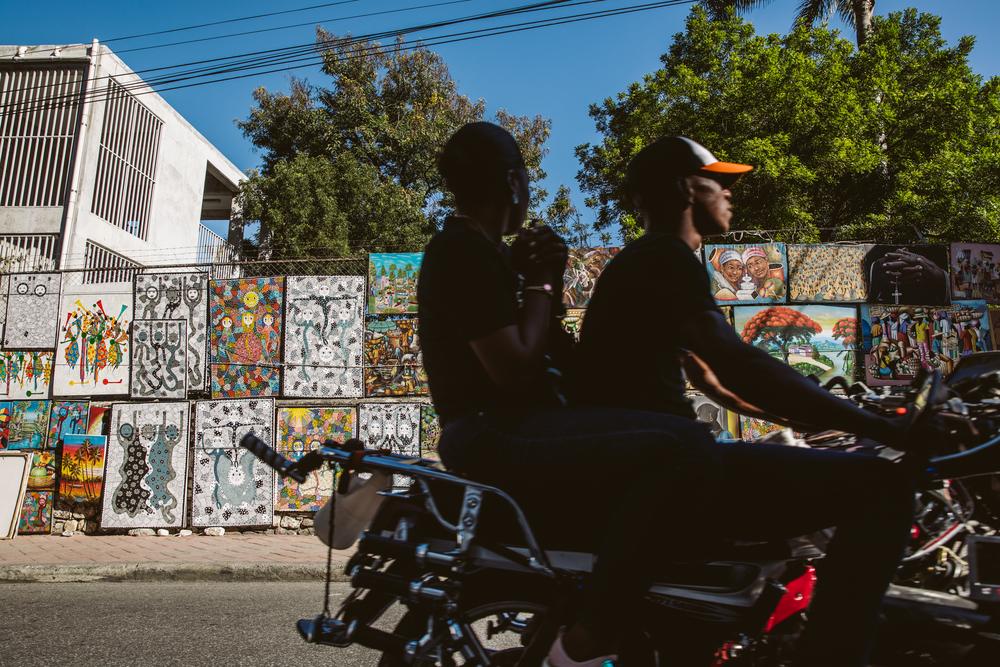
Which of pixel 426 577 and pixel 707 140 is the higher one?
pixel 707 140

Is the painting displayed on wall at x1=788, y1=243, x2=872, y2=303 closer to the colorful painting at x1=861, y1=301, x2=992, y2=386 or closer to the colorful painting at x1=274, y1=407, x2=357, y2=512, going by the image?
the colorful painting at x1=861, y1=301, x2=992, y2=386

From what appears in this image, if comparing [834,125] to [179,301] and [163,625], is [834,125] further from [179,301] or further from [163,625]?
[163,625]

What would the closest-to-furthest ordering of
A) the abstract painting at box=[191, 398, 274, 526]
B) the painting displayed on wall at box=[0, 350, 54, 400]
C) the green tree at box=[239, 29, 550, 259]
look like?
the abstract painting at box=[191, 398, 274, 526] < the painting displayed on wall at box=[0, 350, 54, 400] < the green tree at box=[239, 29, 550, 259]

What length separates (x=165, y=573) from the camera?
6645 millimetres

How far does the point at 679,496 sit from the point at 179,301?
32.8 feet

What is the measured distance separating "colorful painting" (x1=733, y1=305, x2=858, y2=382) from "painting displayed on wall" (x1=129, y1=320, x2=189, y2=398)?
7.62m

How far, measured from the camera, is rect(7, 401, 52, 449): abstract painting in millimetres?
10148

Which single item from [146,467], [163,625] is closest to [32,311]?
[146,467]

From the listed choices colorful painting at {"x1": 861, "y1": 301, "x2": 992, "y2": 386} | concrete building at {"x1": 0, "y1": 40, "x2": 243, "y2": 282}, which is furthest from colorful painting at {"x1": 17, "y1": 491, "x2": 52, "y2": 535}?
colorful painting at {"x1": 861, "y1": 301, "x2": 992, "y2": 386}

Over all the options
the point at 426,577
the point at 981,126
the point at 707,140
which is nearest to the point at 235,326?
the point at 426,577

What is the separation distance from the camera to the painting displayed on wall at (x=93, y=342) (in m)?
10.3

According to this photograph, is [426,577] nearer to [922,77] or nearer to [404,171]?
[922,77]

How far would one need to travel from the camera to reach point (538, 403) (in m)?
1.97

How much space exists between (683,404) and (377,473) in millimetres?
855
